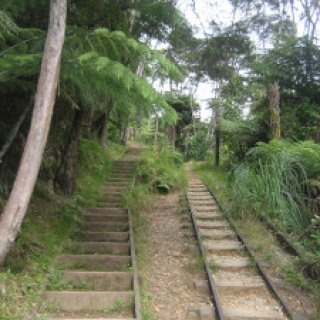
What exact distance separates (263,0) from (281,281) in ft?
21.5

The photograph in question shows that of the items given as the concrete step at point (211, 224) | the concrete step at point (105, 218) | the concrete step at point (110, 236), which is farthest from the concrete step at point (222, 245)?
the concrete step at point (105, 218)

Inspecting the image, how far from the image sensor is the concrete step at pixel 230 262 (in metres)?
7.49

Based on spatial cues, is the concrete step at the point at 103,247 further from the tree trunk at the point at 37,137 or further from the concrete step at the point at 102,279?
the tree trunk at the point at 37,137

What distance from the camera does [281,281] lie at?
6.86 meters

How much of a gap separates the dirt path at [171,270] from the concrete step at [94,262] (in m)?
0.51

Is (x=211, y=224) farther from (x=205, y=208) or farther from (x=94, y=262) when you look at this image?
(x=94, y=262)

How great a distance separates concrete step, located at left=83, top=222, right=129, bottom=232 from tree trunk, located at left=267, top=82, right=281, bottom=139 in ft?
20.3

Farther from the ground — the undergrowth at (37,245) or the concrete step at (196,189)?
the concrete step at (196,189)

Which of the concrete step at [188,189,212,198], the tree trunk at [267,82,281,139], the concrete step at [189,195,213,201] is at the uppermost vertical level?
the tree trunk at [267,82,281,139]

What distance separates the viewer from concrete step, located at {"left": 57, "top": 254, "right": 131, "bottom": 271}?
24.0ft

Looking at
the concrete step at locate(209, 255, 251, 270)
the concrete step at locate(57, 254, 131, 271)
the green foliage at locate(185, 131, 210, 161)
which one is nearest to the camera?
the concrete step at locate(57, 254, 131, 271)

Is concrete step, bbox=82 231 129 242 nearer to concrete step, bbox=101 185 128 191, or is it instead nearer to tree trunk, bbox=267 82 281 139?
concrete step, bbox=101 185 128 191

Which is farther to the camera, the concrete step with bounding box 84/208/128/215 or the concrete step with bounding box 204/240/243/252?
the concrete step with bounding box 84/208/128/215

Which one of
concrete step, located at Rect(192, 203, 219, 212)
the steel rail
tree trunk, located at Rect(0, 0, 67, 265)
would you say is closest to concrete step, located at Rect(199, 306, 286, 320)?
the steel rail
